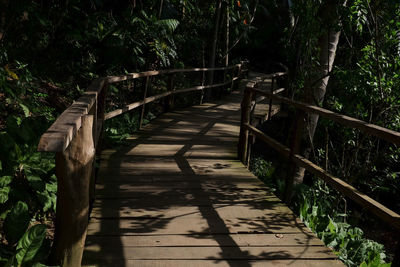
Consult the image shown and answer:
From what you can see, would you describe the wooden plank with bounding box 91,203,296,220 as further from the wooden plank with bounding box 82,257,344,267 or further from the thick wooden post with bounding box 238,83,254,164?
the thick wooden post with bounding box 238,83,254,164

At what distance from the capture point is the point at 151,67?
12430 mm

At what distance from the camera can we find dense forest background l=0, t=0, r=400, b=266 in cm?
400

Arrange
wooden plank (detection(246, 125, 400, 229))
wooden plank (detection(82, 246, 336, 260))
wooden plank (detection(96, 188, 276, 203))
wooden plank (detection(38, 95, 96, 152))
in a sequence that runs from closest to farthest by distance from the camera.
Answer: wooden plank (detection(38, 95, 96, 152)) < wooden plank (detection(246, 125, 400, 229)) < wooden plank (detection(82, 246, 336, 260)) < wooden plank (detection(96, 188, 276, 203))

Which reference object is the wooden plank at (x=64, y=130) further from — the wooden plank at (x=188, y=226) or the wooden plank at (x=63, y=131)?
the wooden plank at (x=188, y=226)

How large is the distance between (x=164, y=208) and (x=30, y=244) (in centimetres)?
139

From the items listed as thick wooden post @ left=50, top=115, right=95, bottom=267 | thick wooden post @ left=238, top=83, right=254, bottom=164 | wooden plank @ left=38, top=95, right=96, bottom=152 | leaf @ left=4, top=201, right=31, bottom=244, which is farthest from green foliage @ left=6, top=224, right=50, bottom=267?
thick wooden post @ left=238, top=83, right=254, bottom=164

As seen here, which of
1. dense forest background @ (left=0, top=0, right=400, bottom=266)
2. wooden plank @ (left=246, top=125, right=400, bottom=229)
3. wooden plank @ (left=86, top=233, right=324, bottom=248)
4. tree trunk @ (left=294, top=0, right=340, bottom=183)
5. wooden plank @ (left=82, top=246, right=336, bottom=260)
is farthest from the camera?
tree trunk @ (left=294, top=0, right=340, bottom=183)

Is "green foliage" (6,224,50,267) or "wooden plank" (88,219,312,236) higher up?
"green foliage" (6,224,50,267)

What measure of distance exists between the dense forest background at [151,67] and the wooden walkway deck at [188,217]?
1.89 ft

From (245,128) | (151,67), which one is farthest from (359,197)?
(151,67)

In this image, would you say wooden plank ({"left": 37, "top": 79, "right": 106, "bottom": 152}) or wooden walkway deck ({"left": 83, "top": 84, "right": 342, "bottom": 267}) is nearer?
wooden plank ({"left": 37, "top": 79, "right": 106, "bottom": 152})

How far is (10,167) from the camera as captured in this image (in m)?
3.90

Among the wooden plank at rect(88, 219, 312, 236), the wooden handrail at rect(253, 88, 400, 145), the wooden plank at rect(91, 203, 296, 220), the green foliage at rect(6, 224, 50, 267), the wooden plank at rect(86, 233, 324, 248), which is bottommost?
the wooden plank at rect(86, 233, 324, 248)

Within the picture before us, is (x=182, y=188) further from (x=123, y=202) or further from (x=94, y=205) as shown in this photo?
(x=94, y=205)
